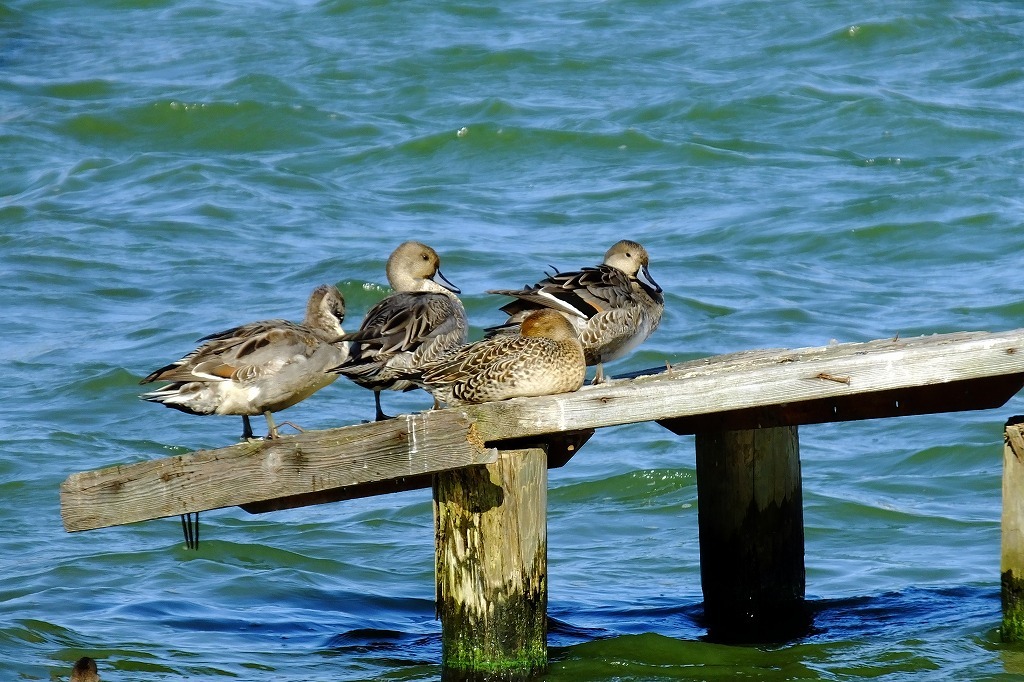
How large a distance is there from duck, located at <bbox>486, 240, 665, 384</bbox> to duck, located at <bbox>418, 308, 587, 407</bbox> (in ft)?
2.59


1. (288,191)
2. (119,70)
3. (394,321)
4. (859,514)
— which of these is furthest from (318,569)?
(119,70)

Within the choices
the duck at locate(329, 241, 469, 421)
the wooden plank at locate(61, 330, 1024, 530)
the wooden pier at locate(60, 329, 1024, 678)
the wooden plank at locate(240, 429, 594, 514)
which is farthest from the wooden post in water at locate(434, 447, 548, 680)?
the duck at locate(329, 241, 469, 421)

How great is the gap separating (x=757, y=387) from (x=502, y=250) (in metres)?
9.79

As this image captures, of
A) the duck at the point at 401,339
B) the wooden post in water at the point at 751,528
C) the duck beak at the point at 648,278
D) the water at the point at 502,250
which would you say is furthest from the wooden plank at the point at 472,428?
the duck beak at the point at 648,278

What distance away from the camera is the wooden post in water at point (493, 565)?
609 centimetres

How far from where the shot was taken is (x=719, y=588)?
7840mm

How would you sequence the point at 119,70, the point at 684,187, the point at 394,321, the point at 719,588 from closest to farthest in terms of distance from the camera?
the point at 394,321 < the point at 719,588 < the point at 684,187 < the point at 119,70

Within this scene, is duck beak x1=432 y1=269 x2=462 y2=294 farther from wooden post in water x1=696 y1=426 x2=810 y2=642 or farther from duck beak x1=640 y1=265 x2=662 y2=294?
wooden post in water x1=696 y1=426 x2=810 y2=642

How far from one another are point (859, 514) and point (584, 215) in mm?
7170

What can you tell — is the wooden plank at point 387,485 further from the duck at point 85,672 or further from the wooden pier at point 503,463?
the duck at point 85,672

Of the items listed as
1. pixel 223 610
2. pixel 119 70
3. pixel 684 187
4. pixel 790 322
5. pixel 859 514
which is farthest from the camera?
pixel 119 70

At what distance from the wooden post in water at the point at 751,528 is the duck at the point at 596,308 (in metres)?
0.60

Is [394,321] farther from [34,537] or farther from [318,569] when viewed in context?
[34,537]

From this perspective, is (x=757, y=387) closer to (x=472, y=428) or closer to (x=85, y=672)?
(x=472, y=428)
